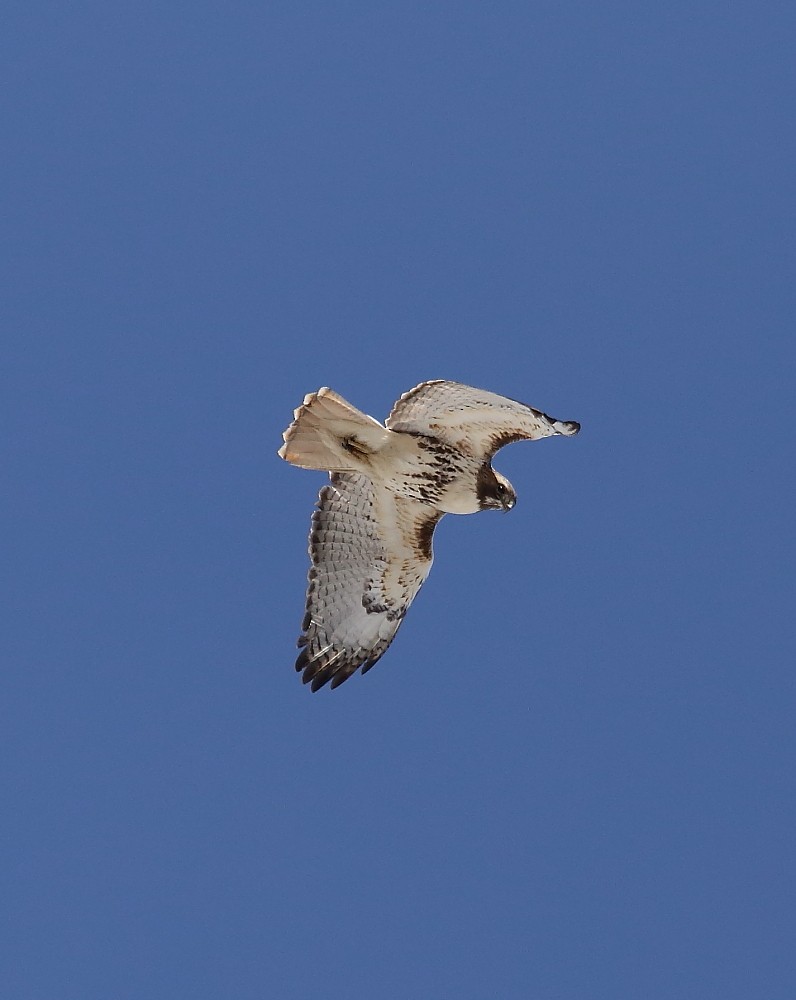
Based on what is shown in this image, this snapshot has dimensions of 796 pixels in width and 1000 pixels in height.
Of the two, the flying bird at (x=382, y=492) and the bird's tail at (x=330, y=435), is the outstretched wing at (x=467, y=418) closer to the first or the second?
the flying bird at (x=382, y=492)

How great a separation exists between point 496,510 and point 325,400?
126 cm

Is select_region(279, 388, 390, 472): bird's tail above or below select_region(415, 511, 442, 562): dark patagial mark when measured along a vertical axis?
above

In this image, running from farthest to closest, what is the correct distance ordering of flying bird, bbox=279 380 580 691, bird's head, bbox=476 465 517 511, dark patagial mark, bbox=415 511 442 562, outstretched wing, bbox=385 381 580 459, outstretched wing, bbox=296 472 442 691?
outstretched wing, bbox=296 472 442 691, dark patagial mark, bbox=415 511 442 562, bird's head, bbox=476 465 517 511, flying bird, bbox=279 380 580 691, outstretched wing, bbox=385 381 580 459

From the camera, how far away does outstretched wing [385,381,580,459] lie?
29.4 feet

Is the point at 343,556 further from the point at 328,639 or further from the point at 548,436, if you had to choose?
the point at 548,436

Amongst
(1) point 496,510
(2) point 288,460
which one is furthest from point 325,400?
(1) point 496,510

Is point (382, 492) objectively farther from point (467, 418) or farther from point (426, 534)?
point (467, 418)

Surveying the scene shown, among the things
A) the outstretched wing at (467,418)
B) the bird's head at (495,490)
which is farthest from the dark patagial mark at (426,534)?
the outstretched wing at (467,418)

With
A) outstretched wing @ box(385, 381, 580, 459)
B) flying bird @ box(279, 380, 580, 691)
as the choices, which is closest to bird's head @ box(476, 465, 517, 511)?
flying bird @ box(279, 380, 580, 691)

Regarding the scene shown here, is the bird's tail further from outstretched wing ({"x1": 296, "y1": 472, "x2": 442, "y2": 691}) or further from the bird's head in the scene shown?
the bird's head

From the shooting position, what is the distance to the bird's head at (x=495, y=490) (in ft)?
31.6

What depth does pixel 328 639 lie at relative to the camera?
1030cm

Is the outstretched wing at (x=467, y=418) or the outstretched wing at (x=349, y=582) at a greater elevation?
the outstretched wing at (x=467, y=418)

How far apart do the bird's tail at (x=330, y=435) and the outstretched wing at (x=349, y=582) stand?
519 mm
